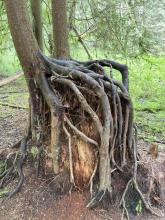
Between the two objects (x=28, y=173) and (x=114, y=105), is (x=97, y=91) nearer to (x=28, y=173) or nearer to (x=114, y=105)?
(x=114, y=105)

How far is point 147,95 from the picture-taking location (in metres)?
8.70

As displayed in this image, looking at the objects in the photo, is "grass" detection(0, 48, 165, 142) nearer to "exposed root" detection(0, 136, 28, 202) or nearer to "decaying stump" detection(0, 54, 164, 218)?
"decaying stump" detection(0, 54, 164, 218)

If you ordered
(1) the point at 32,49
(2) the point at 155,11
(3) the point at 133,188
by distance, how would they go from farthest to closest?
(2) the point at 155,11 < (3) the point at 133,188 < (1) the point at 32,49

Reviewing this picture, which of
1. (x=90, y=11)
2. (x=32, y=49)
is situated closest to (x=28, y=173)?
(x=32, y=49)

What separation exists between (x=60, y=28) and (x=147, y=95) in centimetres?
435

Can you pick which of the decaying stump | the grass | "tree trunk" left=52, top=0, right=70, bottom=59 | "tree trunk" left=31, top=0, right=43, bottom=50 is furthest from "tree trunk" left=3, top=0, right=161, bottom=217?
"tree trunk" left=31, top=0, right=43, bottom=50

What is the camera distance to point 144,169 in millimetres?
4332

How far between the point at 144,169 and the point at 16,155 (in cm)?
143

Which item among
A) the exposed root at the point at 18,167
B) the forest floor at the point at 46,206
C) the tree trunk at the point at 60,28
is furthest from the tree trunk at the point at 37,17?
the forest floor at the point at 46,206

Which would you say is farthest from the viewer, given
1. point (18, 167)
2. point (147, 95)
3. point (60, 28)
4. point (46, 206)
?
point (147, 95)

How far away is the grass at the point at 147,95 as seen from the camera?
6.55 metres

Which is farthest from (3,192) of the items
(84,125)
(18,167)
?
(84,125)

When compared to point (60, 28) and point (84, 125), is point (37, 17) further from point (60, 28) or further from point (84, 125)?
point (84, 125)

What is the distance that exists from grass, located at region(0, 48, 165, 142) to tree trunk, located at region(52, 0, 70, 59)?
197 cm
